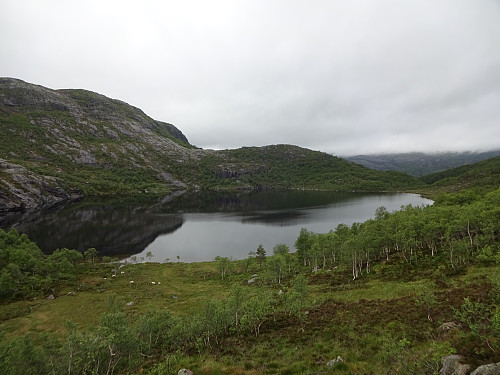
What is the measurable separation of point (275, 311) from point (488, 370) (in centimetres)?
3265

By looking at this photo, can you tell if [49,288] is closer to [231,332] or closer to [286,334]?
A: [231,332]

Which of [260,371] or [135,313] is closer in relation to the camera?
[260,371]

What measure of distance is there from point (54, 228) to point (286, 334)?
153m

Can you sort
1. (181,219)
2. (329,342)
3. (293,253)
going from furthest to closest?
(181,219) < (293,253) < (329,342)

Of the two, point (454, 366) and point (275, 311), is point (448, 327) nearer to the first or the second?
point (454, 366)

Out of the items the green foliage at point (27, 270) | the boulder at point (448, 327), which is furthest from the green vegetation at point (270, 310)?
the green foliage at point (27, 270)

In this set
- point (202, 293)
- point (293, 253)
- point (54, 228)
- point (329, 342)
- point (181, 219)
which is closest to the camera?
point (329, 342)

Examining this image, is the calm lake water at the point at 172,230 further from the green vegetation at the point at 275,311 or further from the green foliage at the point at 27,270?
the green foliage at the point at 27,270

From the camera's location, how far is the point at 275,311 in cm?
4122

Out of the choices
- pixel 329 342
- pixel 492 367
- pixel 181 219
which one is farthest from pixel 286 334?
pixel 181 219

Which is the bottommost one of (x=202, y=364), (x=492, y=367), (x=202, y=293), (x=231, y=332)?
(x=202, y=293)

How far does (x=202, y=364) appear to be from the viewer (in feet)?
77.9

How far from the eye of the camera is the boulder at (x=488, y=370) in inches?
450

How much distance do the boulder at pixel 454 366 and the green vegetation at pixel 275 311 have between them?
0.44m
